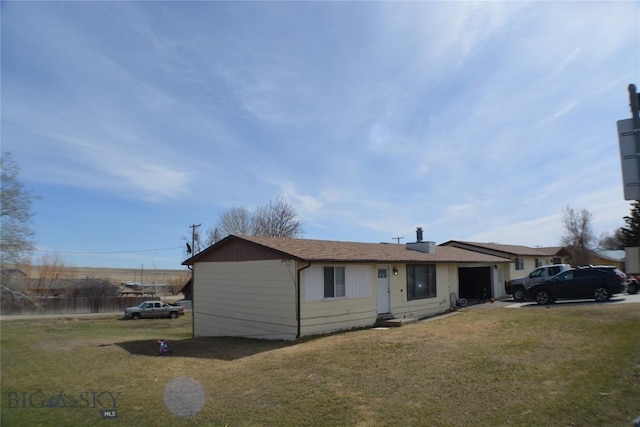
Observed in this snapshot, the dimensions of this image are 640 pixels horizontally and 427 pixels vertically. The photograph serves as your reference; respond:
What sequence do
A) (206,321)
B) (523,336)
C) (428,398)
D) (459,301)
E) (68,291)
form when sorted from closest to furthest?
(428,398)
(523,336)
(206,321)
(459,301)
(68,291)

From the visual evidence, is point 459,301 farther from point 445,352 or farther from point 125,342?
point 125,342

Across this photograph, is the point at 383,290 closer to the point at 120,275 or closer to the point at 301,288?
the point at 301,288

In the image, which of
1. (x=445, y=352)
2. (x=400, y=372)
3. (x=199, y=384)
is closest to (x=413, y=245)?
(x=445, y=352)

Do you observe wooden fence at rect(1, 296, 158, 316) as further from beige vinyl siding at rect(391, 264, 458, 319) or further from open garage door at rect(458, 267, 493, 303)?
beige vinyl siding at rect(391, 264, 458, 319)

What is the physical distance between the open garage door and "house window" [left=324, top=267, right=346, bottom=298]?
14.8 metres

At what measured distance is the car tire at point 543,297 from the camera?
20391 mm

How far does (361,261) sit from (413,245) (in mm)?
8698

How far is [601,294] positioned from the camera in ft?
63.7

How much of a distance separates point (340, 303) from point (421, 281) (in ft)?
20.2

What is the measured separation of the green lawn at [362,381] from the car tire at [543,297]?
23.6 ft

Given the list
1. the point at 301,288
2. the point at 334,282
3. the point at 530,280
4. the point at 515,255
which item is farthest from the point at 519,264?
the point at 301,288

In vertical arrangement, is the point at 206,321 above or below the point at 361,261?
below

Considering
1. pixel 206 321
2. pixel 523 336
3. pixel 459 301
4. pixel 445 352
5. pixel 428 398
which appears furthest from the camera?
pixel 459 301

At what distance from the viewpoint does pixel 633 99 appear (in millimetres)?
5090
